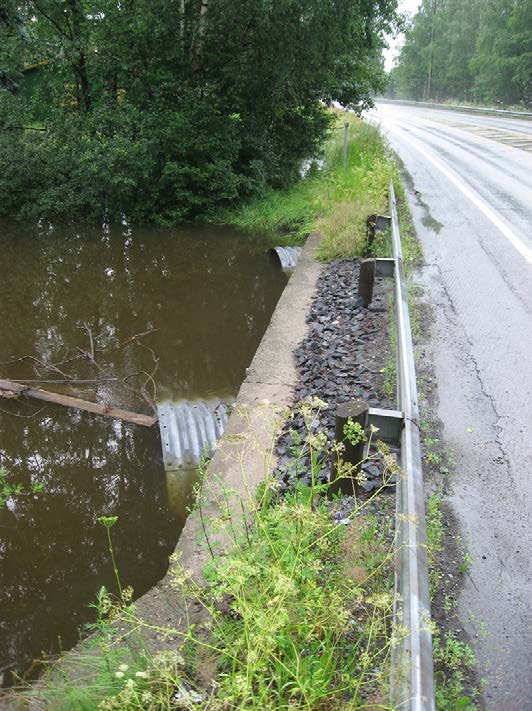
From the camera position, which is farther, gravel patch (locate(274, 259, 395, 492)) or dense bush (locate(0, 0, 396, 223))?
dense bush (locate(0, 0, 396, 223))

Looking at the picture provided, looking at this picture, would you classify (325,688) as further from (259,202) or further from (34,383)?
(259,202)

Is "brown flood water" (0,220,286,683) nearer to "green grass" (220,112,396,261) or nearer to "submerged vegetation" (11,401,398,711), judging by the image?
"green grass" (220,112,396,261)

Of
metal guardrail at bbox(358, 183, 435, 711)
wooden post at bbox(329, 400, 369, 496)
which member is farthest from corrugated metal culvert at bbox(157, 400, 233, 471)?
metal guardrail at bbox(358, 183, 435, 711)

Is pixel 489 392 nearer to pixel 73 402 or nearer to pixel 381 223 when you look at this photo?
pixel 73 402

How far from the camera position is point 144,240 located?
13078 mm

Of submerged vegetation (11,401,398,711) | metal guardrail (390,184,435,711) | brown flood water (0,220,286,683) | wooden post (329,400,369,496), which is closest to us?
metal guardrail (390,184,435,711)

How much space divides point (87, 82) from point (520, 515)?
1476 cm

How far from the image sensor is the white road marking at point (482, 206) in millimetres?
9148

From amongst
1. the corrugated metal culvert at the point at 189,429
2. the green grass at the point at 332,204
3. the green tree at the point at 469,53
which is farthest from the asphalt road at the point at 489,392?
the green tree at the point at 469,53

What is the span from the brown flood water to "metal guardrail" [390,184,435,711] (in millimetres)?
2320

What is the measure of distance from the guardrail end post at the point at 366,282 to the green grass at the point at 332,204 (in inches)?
95.5

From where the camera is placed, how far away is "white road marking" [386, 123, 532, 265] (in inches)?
360

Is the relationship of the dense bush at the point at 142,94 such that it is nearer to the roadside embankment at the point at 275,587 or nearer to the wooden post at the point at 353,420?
the roadside embankment at the point at 275,587

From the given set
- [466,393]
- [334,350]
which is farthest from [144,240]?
[466,393]
